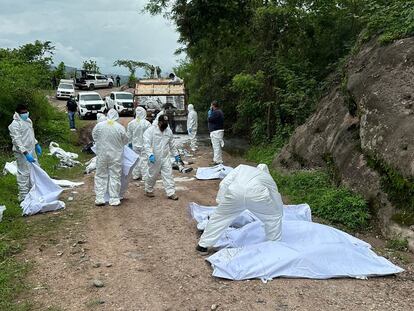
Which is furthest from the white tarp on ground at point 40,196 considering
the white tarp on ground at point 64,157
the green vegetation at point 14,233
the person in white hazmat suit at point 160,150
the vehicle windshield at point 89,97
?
the vehicle windshield at point 89,97

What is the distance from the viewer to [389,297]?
469cm

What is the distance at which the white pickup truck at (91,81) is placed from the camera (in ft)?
149

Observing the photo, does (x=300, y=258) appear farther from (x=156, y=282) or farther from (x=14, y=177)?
(x=14, y=177)

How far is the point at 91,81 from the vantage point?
151 ft

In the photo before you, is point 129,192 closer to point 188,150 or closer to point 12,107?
point 188,150

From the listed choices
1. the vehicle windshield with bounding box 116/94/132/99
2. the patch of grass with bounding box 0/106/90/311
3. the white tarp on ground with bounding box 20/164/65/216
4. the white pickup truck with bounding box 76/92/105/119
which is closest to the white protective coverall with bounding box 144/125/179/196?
the white tarp on ground with bounding box 20/164/65/216

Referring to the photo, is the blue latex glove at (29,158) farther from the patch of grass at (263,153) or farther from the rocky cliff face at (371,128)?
the patch of grass at (263,153)

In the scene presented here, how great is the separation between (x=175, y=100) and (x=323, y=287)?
16.7 metres

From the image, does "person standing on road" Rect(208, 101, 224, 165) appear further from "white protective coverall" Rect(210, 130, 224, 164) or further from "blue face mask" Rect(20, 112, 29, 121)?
"blue face mask" Rect(20, 112, 29, 121)

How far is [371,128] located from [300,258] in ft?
12.1

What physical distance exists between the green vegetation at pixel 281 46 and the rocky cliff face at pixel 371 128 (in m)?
1.60

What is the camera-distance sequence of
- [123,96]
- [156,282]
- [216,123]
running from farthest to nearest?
[123,96], [216,123], [156,282]

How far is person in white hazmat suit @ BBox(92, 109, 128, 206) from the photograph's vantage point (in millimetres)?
8391

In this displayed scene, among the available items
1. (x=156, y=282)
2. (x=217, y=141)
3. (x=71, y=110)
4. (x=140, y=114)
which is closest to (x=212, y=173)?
(x=217, y=141)
